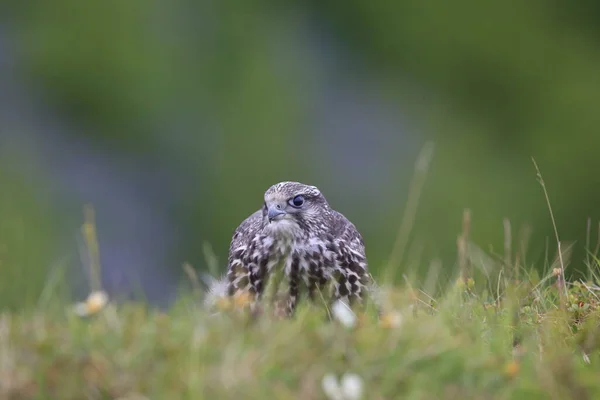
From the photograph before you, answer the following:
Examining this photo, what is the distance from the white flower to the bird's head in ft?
7.57

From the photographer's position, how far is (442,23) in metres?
27.7

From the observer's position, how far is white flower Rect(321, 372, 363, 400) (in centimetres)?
458

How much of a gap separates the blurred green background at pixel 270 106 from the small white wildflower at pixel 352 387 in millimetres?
18931

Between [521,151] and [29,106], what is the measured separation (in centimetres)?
1076

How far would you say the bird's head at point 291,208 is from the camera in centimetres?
696

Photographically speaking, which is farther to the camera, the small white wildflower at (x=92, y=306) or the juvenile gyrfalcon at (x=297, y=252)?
the juvenile gyrfalcon at (x=297, y=252)

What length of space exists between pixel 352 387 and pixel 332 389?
0.25 feet

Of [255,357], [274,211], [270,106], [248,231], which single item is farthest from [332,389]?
[270,106]

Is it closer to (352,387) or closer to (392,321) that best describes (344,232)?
(392,321)

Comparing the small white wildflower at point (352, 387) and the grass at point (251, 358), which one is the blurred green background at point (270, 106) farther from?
the small white wildflower at point (352, 387)

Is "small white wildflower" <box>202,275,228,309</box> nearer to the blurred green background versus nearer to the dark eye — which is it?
the dark eye

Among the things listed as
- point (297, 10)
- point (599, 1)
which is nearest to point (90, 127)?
point (297, 10)

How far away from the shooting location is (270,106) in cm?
2728

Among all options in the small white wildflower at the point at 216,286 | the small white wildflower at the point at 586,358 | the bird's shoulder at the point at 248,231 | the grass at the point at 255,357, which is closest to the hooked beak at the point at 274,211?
the bird's shoulder at the point at 248,231
